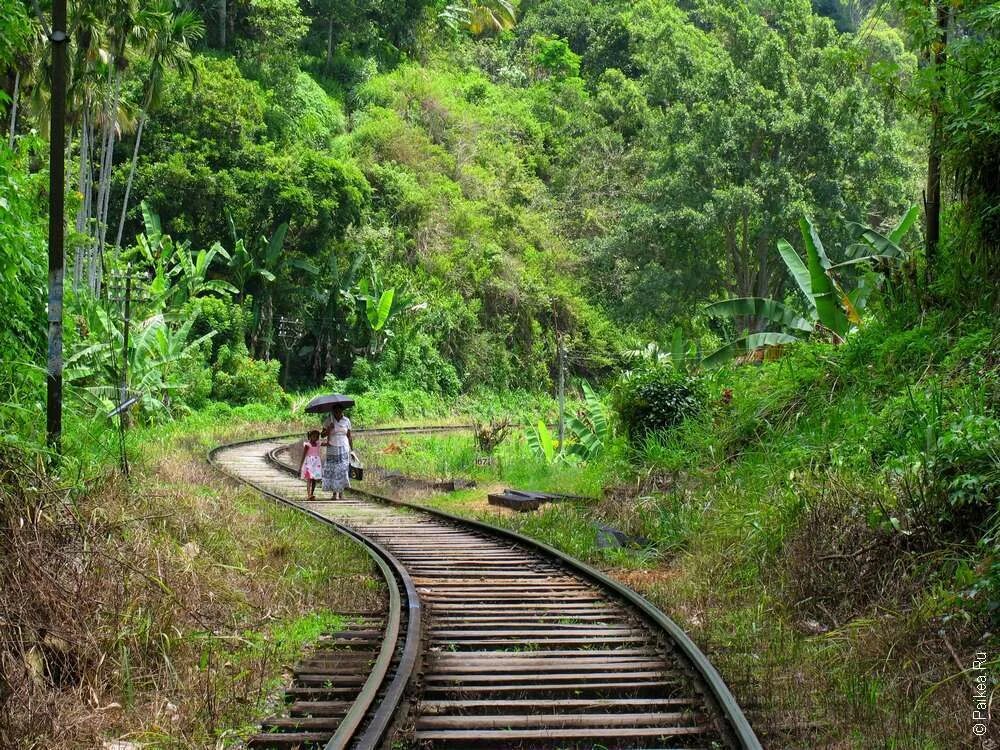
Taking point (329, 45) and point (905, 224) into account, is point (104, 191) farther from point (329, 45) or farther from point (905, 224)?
point (329, 45)

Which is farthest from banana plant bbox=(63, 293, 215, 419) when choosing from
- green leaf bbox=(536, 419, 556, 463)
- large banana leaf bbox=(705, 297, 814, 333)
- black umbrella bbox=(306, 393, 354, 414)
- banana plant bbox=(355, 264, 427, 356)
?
large banana leaf bbox=(705, 297, 814, 333)

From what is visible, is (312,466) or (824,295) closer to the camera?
(824,295)

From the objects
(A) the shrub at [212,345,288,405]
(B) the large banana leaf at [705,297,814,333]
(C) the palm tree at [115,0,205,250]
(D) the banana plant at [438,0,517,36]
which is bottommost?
(A) the shrub at [212,345,288,405]

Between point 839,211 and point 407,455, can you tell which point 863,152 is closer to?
point 839,211

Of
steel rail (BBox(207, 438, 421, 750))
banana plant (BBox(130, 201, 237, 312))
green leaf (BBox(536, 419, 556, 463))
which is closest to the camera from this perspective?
steel rail (BBox(207, 438, 421, 750))

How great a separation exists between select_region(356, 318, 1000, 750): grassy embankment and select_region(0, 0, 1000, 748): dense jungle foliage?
0.13 feet

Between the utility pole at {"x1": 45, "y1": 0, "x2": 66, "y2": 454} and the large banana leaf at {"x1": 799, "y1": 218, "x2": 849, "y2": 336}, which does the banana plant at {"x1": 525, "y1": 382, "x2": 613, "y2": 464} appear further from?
the utility pole at {"x1": 45, "y1": 0, "x2": 66, "y2": 454}

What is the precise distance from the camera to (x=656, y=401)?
50.5ft

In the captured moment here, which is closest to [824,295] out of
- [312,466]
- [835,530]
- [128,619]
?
[835,530]

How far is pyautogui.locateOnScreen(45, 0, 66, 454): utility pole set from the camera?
26.7 feet

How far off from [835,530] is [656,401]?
7833 millimetres

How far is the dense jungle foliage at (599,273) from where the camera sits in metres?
7.23

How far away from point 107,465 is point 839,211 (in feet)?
89.3

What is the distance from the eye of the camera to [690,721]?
4961mm
